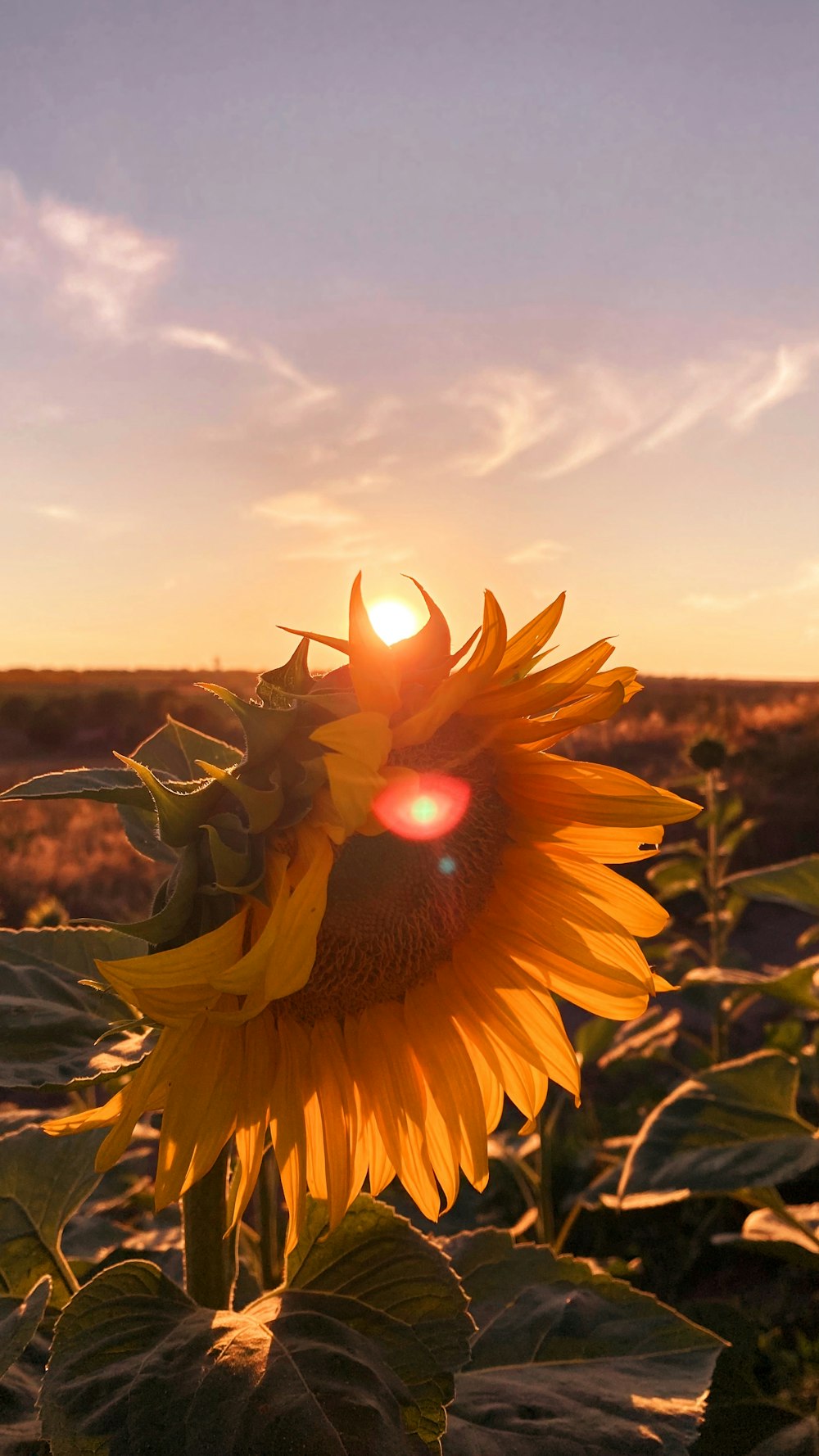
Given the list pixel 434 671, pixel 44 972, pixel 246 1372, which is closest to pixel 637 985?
pixel 434 671

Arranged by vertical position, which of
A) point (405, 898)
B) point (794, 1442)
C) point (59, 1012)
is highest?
point (405, 898)

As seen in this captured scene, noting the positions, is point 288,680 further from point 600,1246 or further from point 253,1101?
point 600,1246

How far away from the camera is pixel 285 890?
101 centimetres

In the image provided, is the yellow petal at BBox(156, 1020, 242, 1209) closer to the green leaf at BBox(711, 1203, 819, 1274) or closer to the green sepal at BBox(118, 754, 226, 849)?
the green sepal at BBox(118, 754, 226, 849)

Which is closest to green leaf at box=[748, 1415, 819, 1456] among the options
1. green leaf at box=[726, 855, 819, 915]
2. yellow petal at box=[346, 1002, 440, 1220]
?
yellow petal at box=[346, 1002, 440, 1220]

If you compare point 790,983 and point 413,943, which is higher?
point 413,943

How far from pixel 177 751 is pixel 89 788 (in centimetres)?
35

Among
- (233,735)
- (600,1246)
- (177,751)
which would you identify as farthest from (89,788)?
(233,735)

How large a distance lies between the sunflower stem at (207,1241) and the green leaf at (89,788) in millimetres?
440

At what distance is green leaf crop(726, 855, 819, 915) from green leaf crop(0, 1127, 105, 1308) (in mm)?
1477

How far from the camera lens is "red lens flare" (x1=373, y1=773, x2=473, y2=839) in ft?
3.44

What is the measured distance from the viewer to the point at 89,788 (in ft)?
3.33

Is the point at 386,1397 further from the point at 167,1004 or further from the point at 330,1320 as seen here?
the point at 167,1004

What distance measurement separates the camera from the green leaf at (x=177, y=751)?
1.33 m
